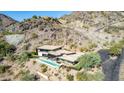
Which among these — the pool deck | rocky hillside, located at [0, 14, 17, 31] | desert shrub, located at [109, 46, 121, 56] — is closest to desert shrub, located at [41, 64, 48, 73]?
the pool deck

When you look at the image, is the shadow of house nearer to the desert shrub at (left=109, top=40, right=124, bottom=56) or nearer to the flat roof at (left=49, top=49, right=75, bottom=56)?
the desert shrub at (left=109, top=40, right=124, bottom=56)

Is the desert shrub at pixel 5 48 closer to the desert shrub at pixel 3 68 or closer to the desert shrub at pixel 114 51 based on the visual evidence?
the desert shrub at pixel 3 68

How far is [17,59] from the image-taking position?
15.3 feet

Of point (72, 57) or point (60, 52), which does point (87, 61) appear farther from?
point (60, 52)

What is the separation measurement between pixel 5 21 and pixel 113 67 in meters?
1.44

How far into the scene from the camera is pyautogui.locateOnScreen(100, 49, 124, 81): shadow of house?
14.8 feet

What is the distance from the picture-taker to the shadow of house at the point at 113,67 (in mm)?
4508

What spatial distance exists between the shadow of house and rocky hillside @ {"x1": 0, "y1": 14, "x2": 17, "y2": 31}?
47.1 inches

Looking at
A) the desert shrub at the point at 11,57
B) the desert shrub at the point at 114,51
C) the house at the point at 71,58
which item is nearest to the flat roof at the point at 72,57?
the house at the point at 71,58

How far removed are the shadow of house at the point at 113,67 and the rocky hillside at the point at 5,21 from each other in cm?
120

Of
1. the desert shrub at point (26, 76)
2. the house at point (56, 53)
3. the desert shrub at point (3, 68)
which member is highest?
the house at point (56, 53)
